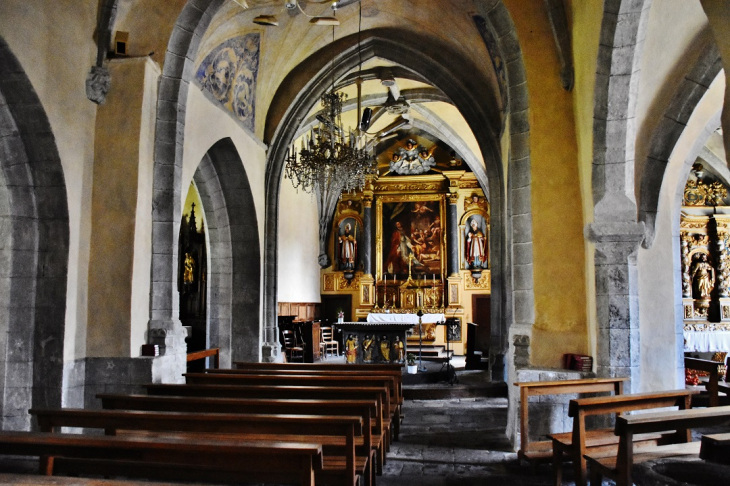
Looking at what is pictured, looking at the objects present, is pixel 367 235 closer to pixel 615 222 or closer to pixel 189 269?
pixel 189 269

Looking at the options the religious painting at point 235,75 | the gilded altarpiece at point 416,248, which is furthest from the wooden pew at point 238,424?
the gilded altarpiece at point 416,248

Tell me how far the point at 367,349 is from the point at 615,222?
20.3 ft

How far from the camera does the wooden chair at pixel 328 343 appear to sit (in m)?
14.4

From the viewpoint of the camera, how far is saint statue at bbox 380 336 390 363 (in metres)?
10.7

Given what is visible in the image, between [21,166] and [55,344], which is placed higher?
[21,166]

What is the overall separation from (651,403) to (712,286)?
34.2 ft

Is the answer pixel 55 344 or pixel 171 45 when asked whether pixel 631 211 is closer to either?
pixel 171 45

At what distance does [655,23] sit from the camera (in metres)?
5.64

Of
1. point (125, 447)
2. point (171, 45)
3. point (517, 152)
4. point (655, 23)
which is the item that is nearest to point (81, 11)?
point (171, 45)

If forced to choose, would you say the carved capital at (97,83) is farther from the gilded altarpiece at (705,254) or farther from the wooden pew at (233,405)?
the gilded altarpiece at (705,254)

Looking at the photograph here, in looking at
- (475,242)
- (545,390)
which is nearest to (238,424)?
(545,390)

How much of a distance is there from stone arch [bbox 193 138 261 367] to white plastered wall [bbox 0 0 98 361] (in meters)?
3.27

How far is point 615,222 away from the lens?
17.7 feet

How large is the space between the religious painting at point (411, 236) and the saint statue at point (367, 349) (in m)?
6.31
